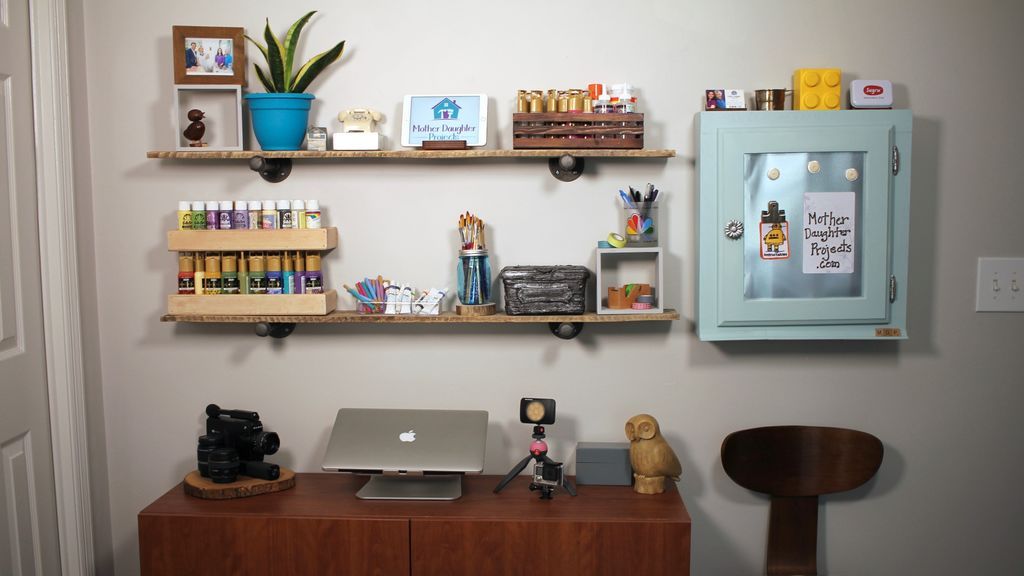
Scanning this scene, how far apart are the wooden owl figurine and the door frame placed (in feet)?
4.60

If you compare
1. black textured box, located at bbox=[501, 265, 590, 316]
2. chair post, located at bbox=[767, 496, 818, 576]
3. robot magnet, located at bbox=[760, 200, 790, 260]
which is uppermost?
robot magnet, located at bbox=[760, 200, 790, 260]

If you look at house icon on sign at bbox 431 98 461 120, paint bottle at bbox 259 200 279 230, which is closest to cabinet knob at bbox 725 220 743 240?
house icon on sign at bbox 431 98 461 120

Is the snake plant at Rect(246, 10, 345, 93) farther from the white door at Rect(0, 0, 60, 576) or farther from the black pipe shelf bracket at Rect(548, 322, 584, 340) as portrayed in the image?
the black pipe shelf bracket at Rect(548, 322, 584, 340)

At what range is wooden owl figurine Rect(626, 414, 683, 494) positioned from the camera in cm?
203

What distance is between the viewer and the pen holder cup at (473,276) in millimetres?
2090

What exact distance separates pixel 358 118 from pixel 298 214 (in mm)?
285

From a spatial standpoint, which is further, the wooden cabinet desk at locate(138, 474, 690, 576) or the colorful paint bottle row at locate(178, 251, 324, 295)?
the colorful paint bottle row at locate(178, 251, 324, 295)

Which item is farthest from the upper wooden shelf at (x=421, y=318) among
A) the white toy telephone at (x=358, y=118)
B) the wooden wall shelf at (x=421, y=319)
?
the white toy telephone at (x=358, y=118)

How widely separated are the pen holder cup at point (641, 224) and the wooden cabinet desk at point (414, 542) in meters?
0.66

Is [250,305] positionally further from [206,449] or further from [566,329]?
[566,329]

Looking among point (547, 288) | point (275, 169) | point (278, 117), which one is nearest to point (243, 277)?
point (275, 169)

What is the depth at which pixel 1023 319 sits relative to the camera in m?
2.21

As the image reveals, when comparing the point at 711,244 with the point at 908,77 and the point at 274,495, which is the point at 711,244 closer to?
the point at 908,77

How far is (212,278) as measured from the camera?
211cm
